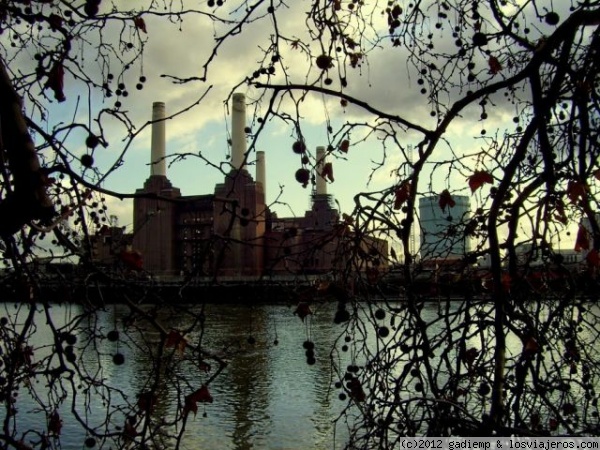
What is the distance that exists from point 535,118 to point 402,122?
0.50 m

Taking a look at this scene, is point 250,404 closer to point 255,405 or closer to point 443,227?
point 255,405

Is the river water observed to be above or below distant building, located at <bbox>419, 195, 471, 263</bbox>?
below

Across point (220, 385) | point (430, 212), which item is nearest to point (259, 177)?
point (220, 385)

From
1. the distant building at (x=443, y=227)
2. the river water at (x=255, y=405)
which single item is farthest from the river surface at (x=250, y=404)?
the distant building at (x=443, y=227)

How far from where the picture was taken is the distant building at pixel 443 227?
3.02 m

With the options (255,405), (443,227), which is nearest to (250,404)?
(255,405)

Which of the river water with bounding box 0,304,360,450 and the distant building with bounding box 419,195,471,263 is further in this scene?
the river water with bounding box 0,304,360,450

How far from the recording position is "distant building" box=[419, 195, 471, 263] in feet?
9.91

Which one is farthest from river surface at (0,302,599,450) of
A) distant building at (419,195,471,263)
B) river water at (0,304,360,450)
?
distant building at (419,195,471,263)

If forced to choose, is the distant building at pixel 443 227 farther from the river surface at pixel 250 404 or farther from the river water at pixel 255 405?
the river water at pixel 255 405

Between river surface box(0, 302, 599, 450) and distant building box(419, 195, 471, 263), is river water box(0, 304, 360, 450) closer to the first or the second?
river surface box(0, 302, 599, 450)

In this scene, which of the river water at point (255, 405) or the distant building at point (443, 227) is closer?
the distant building at point (443, 227)

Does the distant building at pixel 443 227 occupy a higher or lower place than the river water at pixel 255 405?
higher

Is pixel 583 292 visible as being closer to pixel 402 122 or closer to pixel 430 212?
pixel 430 212
